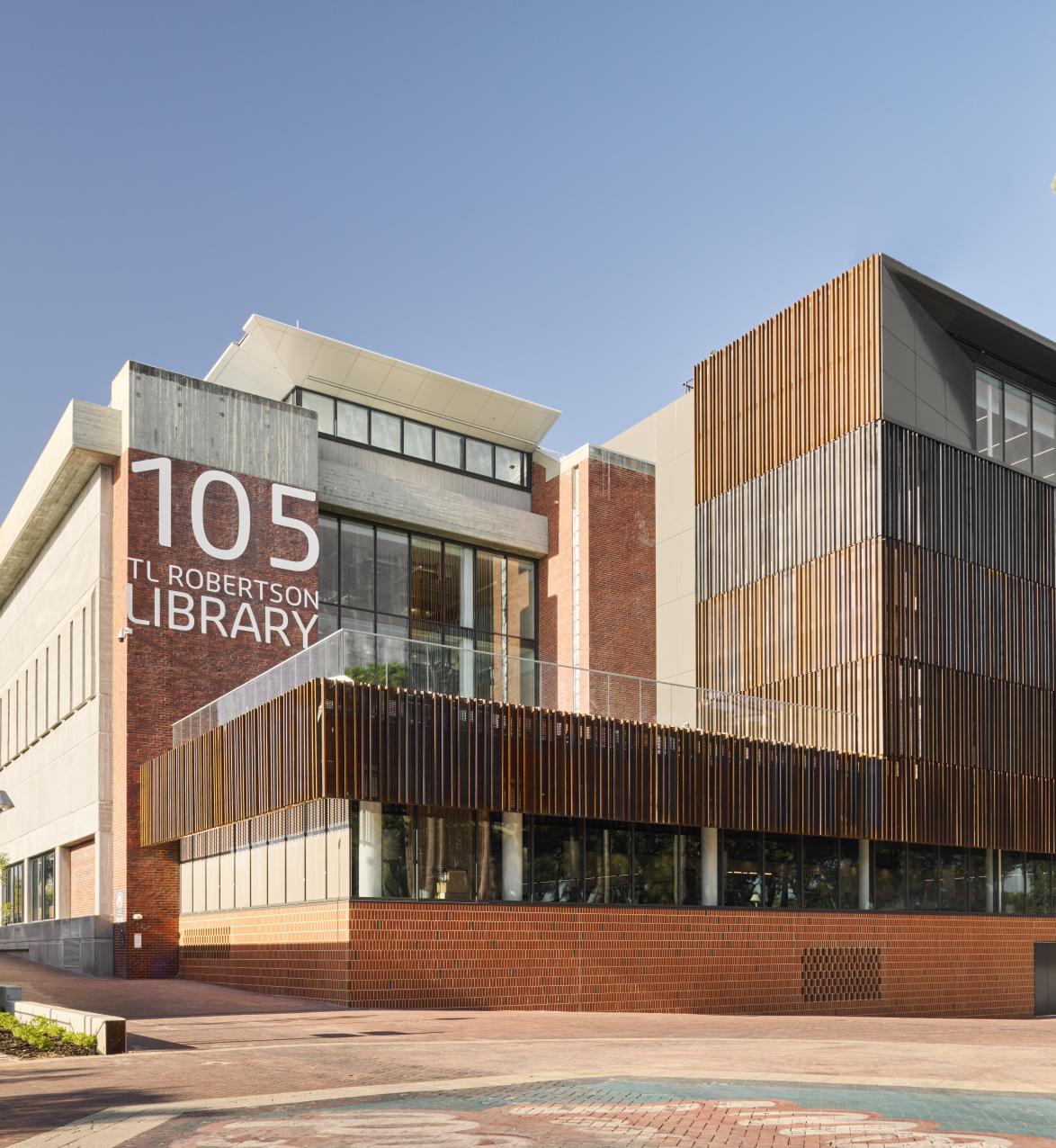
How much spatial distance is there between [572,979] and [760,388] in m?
18.0

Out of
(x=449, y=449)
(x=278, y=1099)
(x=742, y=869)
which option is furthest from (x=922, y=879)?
(x=278, y=1099)

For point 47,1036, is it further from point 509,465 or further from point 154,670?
point 509,465

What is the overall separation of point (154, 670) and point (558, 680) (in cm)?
1091

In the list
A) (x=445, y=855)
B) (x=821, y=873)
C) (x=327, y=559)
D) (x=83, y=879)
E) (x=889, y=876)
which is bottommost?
(x=83, y=879)

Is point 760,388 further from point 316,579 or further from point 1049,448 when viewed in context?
point 316,579

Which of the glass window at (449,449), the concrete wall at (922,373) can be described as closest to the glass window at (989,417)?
the concrete wall at (922,373)

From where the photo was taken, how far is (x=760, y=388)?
38188mm

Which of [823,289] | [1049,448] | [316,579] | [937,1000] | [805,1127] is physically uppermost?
[823,289]

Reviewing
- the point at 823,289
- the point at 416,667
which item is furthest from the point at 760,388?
the point at 416,667

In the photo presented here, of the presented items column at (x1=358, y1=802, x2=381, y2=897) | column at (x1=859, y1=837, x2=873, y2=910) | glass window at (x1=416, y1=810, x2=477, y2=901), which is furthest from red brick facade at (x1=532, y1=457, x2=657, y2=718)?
column at (x1=358, y1=802, x2=381, y2=897)

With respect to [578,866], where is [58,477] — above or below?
above

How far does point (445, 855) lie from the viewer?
86.6 feet

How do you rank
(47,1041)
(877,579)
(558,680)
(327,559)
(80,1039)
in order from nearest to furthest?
(47,1041)
(80,1039)
(558,680)
(877,579)
(327,559)

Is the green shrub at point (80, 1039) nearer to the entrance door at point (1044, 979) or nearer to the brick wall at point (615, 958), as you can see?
the brick wall at point (615, 958)
